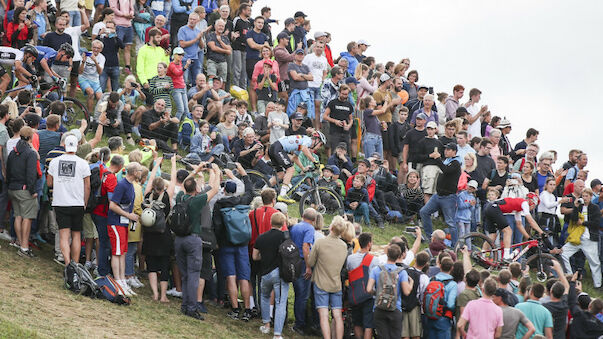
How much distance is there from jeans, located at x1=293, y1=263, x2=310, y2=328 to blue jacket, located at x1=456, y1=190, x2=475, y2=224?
5.39 metres

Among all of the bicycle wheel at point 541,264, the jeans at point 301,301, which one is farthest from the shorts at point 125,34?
the bicycle wheel at point 541,264

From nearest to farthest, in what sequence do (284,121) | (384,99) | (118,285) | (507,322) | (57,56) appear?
1. (507,322)
2. (118,285)
3. (57,56)
4. (284,121)
5. (384,99)

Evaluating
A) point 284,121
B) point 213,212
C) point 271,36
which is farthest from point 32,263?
point 271,36

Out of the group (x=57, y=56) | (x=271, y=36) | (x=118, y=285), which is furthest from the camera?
(x=271, y=36)

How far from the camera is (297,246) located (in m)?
12.6

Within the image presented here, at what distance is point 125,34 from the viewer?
67.5 feet

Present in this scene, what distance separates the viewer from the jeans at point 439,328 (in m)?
12.0

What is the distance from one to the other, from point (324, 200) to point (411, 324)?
5691 millimetres

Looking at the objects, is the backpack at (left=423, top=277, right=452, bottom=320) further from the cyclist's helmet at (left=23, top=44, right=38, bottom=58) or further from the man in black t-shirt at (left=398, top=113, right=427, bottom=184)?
the cyclist's helmet at (left=23, top=44, right=38, bottom=58)

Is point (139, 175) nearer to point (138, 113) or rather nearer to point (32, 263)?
point (32, 263)

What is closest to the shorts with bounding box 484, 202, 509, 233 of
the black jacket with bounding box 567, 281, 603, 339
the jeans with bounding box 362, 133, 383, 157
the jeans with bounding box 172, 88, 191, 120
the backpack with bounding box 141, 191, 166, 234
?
the jeans with bounding box 362, 133, 383, 157

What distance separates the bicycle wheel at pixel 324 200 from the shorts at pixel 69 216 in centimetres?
548

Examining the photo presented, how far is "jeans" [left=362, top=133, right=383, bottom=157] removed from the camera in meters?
19.9

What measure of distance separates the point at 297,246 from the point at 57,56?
23.6ft
